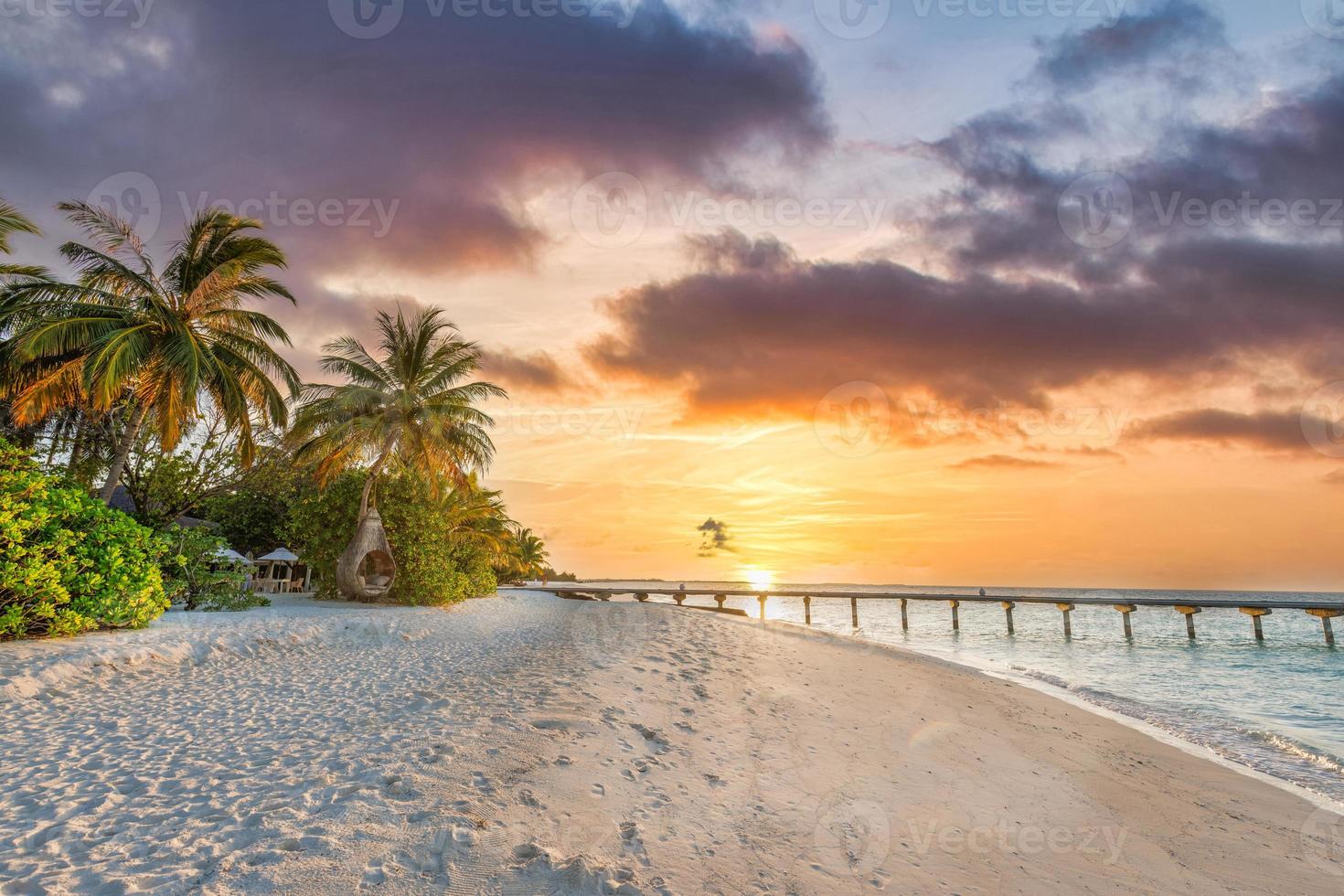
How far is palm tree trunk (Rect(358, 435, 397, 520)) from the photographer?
68.9 feet

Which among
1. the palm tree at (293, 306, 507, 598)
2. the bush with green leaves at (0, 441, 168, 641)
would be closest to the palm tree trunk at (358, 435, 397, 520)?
the palm tree at (293, 306, 507, 598)

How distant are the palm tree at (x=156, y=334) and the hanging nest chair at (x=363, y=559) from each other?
4.15m

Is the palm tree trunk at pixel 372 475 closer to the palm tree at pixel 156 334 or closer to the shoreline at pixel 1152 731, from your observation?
the palm tree at pixel 156 334

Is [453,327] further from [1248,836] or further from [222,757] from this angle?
[1248,836]

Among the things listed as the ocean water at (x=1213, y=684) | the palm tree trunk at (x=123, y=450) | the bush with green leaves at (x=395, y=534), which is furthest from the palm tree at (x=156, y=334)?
the ocean water at (x=1213, y=684)

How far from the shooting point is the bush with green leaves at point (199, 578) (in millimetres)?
15500

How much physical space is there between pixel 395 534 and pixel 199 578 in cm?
697

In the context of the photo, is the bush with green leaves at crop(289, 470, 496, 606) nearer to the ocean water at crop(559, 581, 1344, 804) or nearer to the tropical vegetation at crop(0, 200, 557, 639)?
the tropical vegetation at crop(0, 200, 557, 639)

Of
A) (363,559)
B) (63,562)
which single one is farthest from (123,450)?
(63,562)

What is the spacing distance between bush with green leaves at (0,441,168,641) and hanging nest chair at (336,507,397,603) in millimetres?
8622

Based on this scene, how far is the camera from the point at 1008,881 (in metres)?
4.92

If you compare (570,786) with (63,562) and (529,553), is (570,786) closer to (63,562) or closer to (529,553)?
(63,562)

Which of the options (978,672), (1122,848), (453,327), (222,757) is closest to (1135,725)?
(978,672)

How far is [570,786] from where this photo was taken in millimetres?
5438
